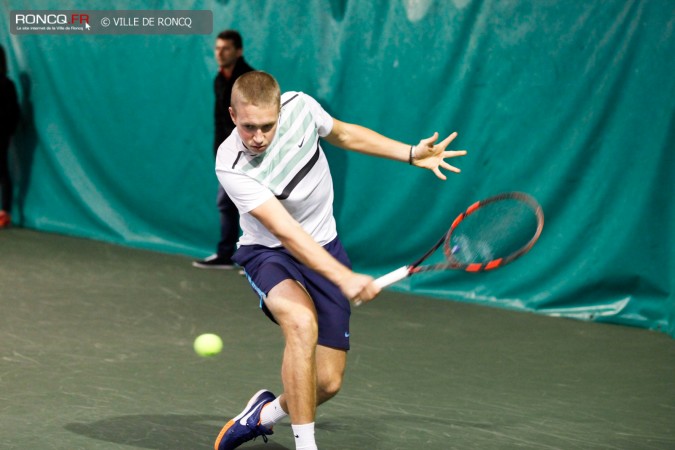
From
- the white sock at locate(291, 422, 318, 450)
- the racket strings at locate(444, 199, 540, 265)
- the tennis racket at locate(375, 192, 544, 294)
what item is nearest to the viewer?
the white sock at locate(291, 422, 318, 450)

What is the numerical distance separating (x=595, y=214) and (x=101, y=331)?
331 cm

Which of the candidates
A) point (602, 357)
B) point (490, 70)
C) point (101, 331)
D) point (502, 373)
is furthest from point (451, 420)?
point (490, 70)

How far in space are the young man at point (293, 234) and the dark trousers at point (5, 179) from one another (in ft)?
21.9

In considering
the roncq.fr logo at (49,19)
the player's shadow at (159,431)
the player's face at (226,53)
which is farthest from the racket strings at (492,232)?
the roncq.fr logo at (49,19)

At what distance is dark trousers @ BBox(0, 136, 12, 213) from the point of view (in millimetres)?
10828

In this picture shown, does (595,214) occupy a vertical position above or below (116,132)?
above

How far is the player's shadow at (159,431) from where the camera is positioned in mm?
4910

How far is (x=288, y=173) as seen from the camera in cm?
454

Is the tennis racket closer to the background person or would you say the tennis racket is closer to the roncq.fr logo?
the roncq.fr logo

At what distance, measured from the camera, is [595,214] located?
7.54m

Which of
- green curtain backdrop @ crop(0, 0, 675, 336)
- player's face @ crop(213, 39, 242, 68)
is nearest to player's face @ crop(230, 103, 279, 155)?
green curtain backdrop @ crop(0, 0, 675, 336)

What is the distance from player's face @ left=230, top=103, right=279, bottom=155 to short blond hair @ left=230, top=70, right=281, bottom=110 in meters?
0.02

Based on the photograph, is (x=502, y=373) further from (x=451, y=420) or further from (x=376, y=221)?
(x=376, y=221)

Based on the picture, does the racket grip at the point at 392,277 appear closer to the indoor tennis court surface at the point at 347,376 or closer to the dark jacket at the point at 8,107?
the indoor tennis court surface at the point at 347,376
